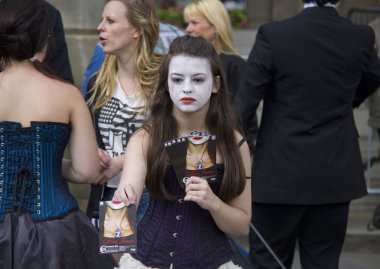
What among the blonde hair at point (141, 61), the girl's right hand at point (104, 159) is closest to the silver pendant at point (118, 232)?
the girl's right hand at point (104, 159)

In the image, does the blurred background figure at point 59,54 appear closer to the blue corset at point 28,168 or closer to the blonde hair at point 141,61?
the blonde hair at point 141,61

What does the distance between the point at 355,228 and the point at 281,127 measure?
2556mm

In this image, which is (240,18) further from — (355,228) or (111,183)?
(111,183)

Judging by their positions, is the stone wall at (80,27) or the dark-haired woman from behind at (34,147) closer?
the dark-haired woman from behind at (34,147)

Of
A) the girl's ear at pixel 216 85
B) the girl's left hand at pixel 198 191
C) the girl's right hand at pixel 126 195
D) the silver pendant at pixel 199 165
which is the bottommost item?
the girl's right hand at pixel 126 195

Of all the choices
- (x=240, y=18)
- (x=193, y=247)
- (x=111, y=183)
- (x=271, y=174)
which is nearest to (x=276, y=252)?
(x=271, y=174)

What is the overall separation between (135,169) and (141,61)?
1463 mm

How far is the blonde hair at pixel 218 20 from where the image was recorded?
22.3ft

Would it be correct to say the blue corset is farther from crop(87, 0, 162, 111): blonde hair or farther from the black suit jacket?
the black suit jacket

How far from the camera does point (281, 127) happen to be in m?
5.38

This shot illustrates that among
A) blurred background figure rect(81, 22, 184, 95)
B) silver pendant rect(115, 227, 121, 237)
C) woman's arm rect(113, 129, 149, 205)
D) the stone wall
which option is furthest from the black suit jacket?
the stone wall

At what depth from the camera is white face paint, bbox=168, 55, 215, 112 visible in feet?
12.6

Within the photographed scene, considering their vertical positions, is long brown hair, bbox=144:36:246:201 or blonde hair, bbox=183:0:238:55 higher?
long brown hair, bbox=144:36:246:201

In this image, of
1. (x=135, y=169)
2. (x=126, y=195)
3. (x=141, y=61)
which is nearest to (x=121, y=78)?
(x=141, y=61)
